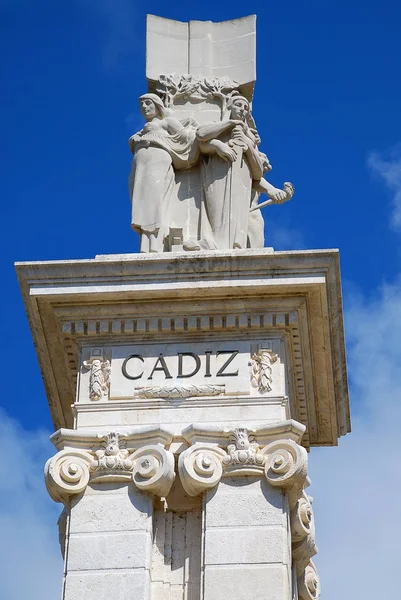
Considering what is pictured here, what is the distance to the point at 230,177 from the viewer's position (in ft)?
85.9

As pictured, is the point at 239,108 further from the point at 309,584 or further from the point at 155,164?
the point at 309,584

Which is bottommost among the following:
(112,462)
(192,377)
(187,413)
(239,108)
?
(112,462)

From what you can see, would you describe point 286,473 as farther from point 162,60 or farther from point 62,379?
point 162,60

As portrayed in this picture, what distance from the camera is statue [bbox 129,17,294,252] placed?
2583 centimetres

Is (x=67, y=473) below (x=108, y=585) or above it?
above

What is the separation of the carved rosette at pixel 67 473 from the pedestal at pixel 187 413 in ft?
0.06

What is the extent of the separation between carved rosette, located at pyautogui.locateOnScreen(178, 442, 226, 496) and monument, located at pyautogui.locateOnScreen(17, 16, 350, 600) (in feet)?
0.06

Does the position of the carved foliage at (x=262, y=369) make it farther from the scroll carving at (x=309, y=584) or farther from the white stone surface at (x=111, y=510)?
the scroll carving at (x=309, y=584)

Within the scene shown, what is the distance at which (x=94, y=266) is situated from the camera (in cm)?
2444

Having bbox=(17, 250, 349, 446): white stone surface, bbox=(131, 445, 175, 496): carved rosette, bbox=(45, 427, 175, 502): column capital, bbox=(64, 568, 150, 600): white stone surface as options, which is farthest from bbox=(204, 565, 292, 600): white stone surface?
bbox=(17, 250, 349, 446): white stone surface

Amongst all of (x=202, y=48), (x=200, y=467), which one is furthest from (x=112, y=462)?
(x=202, y=48)

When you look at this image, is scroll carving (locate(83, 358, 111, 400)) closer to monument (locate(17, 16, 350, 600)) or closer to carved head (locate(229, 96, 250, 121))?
monument (locate(17, 16, 350, 600))

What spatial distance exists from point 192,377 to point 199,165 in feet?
13.5

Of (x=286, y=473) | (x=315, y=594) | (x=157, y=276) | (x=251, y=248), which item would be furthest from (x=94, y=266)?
(x=315, y=594)
